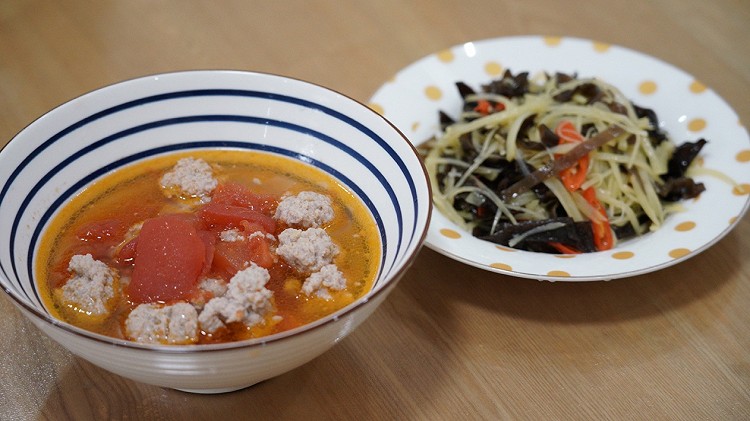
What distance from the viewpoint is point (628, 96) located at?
243 cm

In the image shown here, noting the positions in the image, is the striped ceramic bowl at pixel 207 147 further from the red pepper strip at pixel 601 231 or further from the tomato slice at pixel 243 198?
the red pepper strip at pixel 601 231

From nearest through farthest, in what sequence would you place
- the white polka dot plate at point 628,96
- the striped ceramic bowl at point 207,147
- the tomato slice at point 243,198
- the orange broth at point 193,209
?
the striped ceramic bowl at point 207,147, the orange broth at point 193,209, the tomato slice at point 243,198, the white polka dot plate at point 628,96

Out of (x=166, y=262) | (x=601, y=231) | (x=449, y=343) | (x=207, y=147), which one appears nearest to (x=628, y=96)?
(x=601, y=231)

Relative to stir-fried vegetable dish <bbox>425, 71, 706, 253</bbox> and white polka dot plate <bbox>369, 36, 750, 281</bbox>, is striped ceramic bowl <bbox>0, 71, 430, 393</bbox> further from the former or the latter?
stir-fried vegetable dish <bbox>425, 71, 706, 253</bbox>

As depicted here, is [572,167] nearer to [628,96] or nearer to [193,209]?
[628,96]

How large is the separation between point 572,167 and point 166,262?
1.21m

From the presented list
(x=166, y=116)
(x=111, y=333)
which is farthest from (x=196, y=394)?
(x=166, y=116)

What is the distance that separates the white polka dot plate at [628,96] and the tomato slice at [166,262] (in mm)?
568

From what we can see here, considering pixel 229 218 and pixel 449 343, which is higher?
pixel 229 218

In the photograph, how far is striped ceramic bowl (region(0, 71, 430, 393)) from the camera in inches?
46.8

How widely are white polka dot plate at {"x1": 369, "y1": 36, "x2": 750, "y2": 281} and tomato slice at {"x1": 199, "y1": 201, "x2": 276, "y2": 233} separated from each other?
401 millimetres

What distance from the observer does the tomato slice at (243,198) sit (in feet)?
5.37

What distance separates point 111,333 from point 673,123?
5.90ft

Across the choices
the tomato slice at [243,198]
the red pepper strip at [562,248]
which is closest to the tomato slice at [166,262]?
the tomato slice at [243,198]
